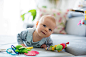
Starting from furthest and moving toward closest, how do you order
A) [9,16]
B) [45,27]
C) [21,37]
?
1. [9,16]
2. [21,37]
3. [45,27]

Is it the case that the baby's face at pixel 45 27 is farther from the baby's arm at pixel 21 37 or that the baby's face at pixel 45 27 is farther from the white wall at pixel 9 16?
the white wall at pixel 9 16

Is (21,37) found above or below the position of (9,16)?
below

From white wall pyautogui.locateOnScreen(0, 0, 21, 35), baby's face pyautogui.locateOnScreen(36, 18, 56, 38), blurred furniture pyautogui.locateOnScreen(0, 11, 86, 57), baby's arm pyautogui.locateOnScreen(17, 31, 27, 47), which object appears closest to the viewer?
blurred furniture pyautogui.locateOnScreen(0, 11, 86, 57)

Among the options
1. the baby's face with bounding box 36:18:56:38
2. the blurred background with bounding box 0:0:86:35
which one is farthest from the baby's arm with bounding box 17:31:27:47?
the blurred background with bounding box 0:0:86:35

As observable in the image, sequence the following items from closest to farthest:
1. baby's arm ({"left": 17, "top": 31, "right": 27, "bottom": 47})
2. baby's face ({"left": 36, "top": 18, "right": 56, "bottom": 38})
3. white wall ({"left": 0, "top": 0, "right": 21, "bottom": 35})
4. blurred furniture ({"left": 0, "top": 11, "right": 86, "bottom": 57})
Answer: blurred furniture ({"left": 0, "top": 11, "right": 86, "bottom": 57})
baby's face ({"left": 36, "top": 18, "right": 56, "bottom": 38})
baby's arm ({"left": 17, "top": 31, "right": 27, "bottom": 47})
white wall ({"left": 0, "top": 0, "right": 21, "bottom": 35})

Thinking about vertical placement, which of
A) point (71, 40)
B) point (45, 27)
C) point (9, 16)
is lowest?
point (71, 40)

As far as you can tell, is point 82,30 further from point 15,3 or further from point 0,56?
point 15,3

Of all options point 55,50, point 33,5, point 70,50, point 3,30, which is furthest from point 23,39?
point 33,5

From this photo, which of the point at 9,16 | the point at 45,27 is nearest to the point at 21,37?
the point at 45,27

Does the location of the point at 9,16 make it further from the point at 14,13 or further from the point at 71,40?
the point at 71,40

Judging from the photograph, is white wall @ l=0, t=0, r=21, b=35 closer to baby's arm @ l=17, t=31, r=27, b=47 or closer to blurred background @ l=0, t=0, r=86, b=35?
blurred background @ l=0, t=0, r=86, b=35

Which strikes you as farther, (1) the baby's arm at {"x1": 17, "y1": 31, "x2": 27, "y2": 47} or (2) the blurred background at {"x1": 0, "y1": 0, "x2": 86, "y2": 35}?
(2) the blurred background at {"x1": 0, "y1": 0, "x2": 86, "y2": 35}

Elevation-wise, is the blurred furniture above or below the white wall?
below

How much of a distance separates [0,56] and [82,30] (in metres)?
1.16
